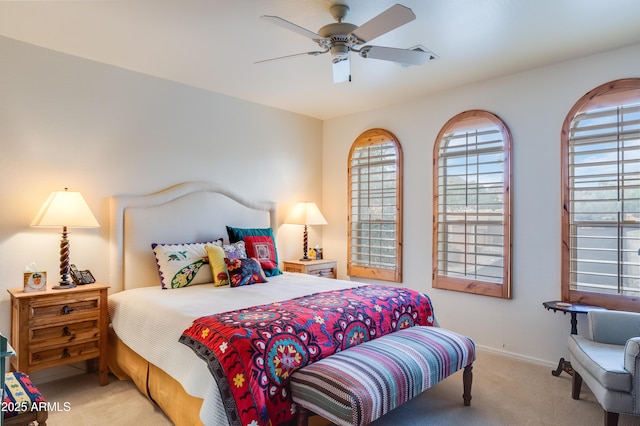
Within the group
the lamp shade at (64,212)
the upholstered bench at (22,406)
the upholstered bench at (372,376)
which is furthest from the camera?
the lamp shade at (64,212)

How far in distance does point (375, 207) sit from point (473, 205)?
1245 millimetres

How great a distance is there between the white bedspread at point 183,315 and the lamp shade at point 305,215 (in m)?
1.20

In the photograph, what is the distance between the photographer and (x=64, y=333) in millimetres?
2875

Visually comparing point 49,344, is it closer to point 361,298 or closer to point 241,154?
point 361,298

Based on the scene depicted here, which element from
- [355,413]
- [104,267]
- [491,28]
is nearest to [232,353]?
[355,413]

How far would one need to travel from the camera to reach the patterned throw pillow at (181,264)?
3387 mm

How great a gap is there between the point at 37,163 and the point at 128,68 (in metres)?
1.16

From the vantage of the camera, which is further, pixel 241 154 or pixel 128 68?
pixel 241 154

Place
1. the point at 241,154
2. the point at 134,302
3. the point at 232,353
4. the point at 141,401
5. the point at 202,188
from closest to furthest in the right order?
the point at 232,353
the point at 141,401
the point at 134,302
the point at 202,188
the point at 241,154

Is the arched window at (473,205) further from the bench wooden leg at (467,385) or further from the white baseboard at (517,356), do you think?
the bench wooden leg at (467,385)

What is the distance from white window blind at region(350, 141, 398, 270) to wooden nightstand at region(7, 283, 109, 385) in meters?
2.95

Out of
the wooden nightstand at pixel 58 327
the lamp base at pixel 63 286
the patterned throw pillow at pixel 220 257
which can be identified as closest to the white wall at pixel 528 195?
the patterned throw pillow at pixel 220 257

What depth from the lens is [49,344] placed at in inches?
110

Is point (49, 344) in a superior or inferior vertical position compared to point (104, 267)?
inferior
